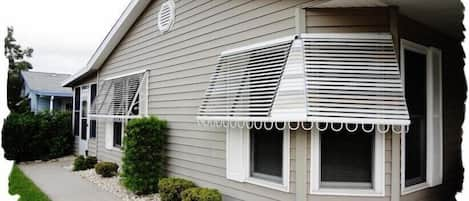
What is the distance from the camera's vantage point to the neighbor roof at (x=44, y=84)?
19967 millimetres

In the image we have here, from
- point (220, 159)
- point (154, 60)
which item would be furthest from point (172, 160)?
point (154, 60)

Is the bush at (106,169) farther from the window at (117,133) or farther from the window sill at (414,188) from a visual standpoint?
the window sill at (414,188)

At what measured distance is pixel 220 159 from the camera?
240 inches

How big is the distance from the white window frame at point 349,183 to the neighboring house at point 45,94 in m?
19.1

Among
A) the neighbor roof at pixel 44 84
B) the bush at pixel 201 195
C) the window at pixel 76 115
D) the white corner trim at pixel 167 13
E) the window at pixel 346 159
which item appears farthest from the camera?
the neighbor roof at pixel 44 84

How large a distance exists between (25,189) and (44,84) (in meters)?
15.7

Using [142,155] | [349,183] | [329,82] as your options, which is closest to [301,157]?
[349,183]

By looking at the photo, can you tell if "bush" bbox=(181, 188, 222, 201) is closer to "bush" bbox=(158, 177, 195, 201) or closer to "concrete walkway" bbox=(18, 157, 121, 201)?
"bush" bbox=(158, 177, 195, 201)

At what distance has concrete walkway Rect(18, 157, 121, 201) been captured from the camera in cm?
718

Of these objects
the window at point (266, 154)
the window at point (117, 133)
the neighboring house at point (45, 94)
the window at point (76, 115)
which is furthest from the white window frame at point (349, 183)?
the neighboring house at point (45, 94)

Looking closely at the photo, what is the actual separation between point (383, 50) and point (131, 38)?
757 cm

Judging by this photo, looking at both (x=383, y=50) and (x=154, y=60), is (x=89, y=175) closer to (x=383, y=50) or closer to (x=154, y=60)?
(x=154, y=60)

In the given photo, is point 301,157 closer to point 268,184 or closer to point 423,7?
point 268,184

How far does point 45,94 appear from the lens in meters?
19.8
